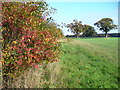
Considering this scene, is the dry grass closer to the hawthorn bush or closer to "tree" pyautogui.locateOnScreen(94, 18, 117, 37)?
the hawthorn bush

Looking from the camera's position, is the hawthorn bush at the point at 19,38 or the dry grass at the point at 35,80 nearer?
the hawthorn bush at the point at 19,38

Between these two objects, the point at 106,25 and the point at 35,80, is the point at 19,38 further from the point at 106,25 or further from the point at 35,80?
the point at 106,25

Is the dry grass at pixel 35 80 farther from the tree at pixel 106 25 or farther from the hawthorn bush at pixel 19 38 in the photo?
the tree at pixel 106 25

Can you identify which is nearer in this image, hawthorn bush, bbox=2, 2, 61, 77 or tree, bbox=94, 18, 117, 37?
hawthorn bush, bbox=2, 2, 61, 77

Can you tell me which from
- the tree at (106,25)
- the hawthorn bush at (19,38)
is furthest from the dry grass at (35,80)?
the tree at (106,25)

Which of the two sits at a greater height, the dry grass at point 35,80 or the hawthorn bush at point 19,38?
the hawthorn bush at point 19,38

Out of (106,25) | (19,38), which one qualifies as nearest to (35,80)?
(19,38)

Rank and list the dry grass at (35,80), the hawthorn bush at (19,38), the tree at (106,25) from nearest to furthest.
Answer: the hawthorn bush at (19,38)
the dry grass at (35,80)
the tree at (106,25)

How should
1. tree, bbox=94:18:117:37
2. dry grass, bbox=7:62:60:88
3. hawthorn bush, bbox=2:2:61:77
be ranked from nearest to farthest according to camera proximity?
hawthorn bush, bbox=2:2:61:77, dry grass, bbox=7:62:60:88, tree, bbox=94:18:117:37

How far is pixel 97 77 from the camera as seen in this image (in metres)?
5.81

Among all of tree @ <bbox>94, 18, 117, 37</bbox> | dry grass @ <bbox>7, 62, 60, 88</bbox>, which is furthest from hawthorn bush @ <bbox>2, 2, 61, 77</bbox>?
tree @ <bbox>94, 18, 117, 37</bbox>

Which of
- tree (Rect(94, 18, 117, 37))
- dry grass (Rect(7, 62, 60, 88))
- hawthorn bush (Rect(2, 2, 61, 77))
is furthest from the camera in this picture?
tree (Rect(94, 18, 117, 37))

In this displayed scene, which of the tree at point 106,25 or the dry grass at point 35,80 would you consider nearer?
the dry grass at point 35,80

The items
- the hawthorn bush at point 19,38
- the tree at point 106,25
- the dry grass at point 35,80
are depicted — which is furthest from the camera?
the tree at point 106,25
